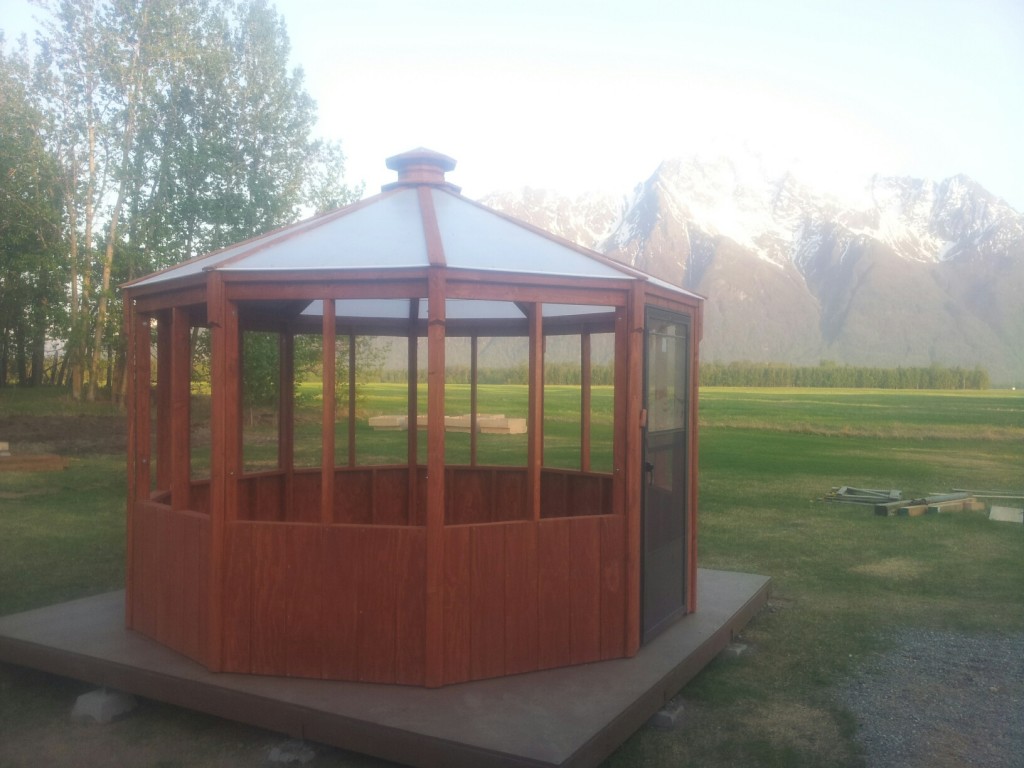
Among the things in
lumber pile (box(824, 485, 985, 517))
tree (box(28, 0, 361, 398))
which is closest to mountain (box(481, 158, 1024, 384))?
tree (box(28, 0, 361, 398))

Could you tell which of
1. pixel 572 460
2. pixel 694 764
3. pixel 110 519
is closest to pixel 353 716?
pixel 694 764

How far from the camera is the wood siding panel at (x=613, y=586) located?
224 inches

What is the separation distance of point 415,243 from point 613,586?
2.43 metres

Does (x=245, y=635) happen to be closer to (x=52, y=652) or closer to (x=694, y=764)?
(x=52, y=652)

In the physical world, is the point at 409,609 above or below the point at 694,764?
above

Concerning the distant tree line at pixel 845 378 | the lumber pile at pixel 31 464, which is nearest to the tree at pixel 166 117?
the lumber pile at pixel 31 464

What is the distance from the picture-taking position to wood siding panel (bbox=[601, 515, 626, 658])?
A: 5699mm

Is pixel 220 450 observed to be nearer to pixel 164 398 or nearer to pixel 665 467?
pixel 164 398

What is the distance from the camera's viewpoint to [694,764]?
480 centimetres

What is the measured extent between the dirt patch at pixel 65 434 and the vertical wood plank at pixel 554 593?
17550mm

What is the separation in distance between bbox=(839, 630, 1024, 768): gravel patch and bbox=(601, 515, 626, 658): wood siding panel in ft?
4.83

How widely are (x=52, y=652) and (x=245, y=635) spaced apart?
1.39 metres

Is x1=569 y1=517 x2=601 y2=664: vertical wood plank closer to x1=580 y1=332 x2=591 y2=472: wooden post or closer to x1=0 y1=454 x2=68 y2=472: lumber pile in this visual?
x1=580 y1=332 x2=591 y2=472: wooden post

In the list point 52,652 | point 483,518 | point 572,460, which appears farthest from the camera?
point 572,460
